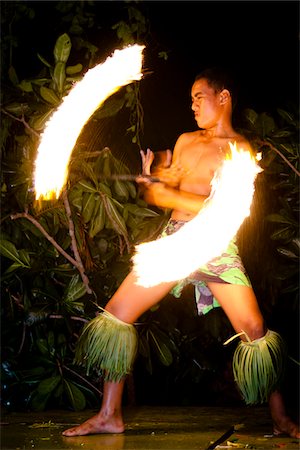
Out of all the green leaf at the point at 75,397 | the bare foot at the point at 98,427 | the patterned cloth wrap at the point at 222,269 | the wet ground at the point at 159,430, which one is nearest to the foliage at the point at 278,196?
the wet ground at the point at 159,430

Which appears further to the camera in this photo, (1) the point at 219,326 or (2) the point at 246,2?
(2) the point at 246,2

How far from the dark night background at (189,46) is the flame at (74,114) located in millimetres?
1228

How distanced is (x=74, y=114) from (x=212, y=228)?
33.4 inches

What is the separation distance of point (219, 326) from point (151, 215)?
723 millimetres

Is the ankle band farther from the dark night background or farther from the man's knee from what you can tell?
the dark night background

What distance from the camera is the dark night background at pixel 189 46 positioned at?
550 centimetres

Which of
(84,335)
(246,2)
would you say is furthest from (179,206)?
(246,2)

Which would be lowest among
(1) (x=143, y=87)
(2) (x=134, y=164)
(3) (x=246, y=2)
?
(2) (x=134, y=164)

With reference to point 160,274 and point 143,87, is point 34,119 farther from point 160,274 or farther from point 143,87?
point 160,274

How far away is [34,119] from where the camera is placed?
4801mm

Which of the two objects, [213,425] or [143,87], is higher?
[143,87]

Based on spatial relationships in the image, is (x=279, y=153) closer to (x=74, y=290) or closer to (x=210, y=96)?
(x=210, y=96)

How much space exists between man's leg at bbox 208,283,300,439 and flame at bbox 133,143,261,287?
0.57 feet

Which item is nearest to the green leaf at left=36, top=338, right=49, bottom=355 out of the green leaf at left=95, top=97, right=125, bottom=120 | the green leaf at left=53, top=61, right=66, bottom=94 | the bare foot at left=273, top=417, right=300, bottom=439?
the green leaf at left=95, top=97, right=125, bottom=120
